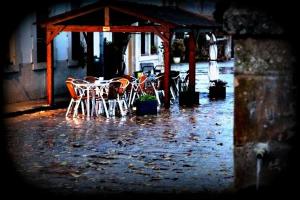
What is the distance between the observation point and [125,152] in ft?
35.0

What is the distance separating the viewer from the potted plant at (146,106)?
16.4 meters

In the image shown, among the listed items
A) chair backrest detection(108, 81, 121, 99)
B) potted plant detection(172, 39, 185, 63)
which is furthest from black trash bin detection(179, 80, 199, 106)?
potted plant detection(172, 39, 185, 63)

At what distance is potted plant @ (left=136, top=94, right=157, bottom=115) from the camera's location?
16.4 metres

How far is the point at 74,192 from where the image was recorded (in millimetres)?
7297

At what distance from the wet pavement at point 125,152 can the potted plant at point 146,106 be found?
0.88ft

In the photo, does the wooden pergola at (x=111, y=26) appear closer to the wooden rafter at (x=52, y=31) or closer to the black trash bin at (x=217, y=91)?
the wooden rafter at (x=52, y=31)

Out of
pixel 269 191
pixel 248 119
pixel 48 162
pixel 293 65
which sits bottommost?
pixel 48 162

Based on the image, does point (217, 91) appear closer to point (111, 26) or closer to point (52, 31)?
point (111, 26)

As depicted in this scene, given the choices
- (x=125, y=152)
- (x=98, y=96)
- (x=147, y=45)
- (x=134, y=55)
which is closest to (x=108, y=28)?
(x=98, y=96)

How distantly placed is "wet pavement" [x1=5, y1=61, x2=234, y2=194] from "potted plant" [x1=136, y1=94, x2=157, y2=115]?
27 centimetres

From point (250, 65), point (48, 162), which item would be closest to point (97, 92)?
point (48, 162)

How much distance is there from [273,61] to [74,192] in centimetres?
498

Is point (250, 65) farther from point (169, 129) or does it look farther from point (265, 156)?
point (169, 129)

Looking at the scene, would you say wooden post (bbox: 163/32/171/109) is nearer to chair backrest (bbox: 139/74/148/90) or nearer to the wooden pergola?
the wooden pergola
